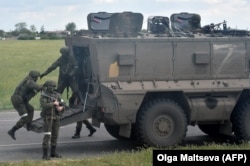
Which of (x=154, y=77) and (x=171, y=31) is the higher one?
(x=171, y=31)

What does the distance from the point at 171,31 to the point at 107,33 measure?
1462mm

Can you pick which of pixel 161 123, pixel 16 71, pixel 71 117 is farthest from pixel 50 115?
pixel 16 71

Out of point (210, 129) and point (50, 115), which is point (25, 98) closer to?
point (50, 115)

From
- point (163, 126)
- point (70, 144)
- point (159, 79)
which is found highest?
point (159, 79)

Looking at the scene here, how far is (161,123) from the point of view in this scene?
12.1 meters

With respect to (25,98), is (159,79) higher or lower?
higher

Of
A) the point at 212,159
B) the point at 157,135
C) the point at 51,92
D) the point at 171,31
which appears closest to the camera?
the point at 212,159

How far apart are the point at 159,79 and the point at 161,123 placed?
0.88 m

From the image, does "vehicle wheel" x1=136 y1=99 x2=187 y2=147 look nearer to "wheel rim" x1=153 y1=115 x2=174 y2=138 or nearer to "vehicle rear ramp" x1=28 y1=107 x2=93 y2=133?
"wheel rim" x1=153 y1=115 x2=174 y2=138

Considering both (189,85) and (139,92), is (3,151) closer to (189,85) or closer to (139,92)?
(139,92)

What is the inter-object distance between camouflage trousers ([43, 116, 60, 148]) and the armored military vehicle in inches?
33.2

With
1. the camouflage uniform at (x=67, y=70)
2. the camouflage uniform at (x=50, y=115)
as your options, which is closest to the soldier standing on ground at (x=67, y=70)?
the camouflage uniform at (x=67, y=70)

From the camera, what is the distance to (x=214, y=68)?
12555mm

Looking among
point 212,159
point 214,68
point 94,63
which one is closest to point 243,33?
point 214,68
